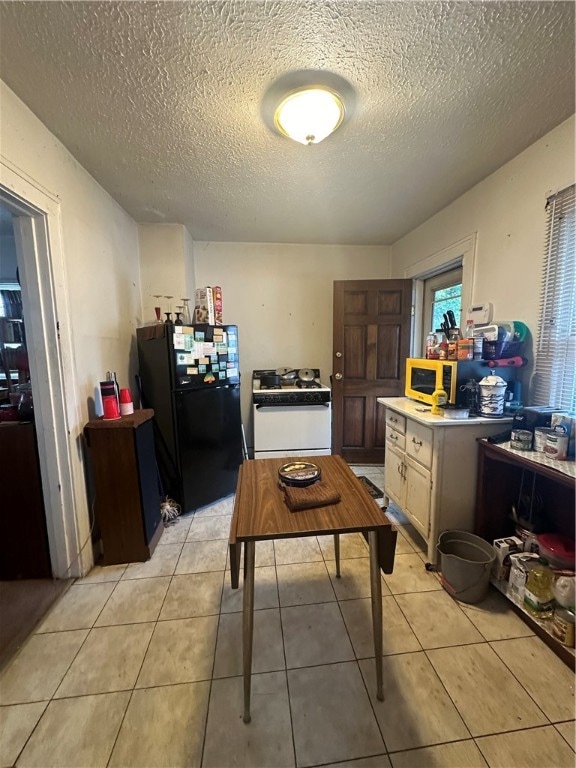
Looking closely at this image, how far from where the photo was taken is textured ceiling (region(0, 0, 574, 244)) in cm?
104

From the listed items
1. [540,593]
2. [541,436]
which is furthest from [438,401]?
[540,593]

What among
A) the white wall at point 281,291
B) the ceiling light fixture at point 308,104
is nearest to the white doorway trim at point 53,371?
the ceiling light fixture at point 308,104

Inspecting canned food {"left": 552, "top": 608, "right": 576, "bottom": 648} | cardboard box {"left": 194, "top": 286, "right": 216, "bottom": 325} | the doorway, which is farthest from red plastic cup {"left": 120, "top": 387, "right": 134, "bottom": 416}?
canned food {"left": 552, "top": 608, "right": 576, "bottom": 648}

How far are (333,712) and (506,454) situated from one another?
4.41ft

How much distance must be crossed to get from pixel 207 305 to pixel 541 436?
2.51 m

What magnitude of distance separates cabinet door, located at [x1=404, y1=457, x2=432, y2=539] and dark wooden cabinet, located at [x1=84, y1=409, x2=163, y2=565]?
5.67 feet

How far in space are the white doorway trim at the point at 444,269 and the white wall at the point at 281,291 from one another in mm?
548

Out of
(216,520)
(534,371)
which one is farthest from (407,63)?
(216,520)

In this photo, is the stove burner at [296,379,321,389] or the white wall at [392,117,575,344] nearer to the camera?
the white wall at [392,117,575,344]

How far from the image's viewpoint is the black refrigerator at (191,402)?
7.49 ft

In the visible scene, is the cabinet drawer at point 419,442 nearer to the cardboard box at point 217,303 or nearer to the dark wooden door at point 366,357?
the dark wooden door at point 366,357

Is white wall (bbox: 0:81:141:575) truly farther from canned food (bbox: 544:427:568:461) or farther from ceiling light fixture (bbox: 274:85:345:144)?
canned food (bbox: 544:427:568:461)

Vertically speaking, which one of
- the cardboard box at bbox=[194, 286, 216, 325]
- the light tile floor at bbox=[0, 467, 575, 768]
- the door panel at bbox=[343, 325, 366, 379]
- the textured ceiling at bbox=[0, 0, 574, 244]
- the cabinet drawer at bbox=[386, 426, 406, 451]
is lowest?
the light tile floor at bbox=[0, 467, 575, 768]

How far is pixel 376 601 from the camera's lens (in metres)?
1.12
